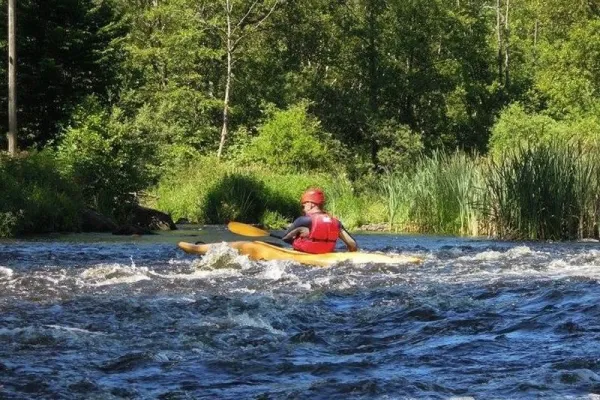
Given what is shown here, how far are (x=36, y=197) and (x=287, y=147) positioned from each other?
17.9 meters

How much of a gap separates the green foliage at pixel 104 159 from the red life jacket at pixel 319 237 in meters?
12.0

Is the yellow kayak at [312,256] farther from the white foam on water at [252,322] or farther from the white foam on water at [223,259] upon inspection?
the white foam on water at [252,322]

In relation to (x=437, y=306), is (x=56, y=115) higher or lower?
higher

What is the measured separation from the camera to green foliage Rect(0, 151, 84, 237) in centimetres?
2059

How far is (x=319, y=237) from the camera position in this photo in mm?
13555

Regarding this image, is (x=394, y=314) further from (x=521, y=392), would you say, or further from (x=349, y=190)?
(x=349, y=190)

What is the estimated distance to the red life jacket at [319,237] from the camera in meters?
13.5

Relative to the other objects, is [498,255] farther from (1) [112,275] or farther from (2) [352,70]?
(2) [352,70]

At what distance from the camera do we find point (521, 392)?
569cm

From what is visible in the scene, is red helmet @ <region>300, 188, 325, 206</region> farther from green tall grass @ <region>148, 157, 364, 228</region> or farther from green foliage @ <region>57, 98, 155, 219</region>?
green tall grass @ <region>148, 157, 364, 228</region>

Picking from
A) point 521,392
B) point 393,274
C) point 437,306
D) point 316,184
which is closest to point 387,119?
point 316,184

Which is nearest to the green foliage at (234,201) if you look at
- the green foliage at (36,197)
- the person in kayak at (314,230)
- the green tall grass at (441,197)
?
the green foliage at (36,197)

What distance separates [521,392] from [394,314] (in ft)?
9.98

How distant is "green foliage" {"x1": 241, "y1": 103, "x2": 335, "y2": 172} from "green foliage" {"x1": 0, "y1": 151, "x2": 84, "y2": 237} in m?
14.8
